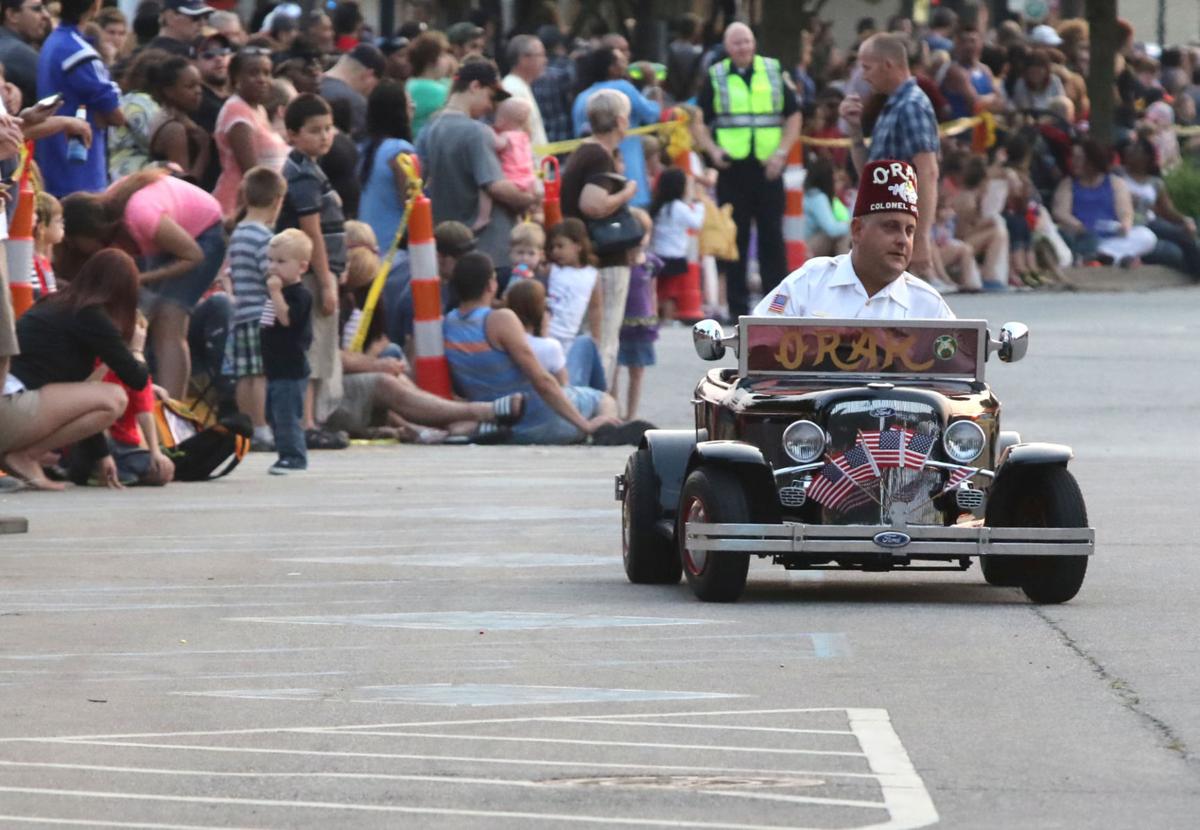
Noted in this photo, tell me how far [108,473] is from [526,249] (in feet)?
15.0

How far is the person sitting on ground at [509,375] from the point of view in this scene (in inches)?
675

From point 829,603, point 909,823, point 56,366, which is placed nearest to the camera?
point 909,823

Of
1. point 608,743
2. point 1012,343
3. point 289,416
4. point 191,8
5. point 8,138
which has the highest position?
point 191,8

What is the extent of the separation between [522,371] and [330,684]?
9325mm

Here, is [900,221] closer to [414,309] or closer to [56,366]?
[56,366]

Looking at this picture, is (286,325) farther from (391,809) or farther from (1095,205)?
(1095,205)

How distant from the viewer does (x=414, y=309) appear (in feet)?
58.2

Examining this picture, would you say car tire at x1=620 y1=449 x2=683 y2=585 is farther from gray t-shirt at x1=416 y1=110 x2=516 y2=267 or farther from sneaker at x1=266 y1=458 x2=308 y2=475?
gray t-shirt at x1=416 y1=110 x2=516 y2=267

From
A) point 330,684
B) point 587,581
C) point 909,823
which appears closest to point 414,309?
point 587,581

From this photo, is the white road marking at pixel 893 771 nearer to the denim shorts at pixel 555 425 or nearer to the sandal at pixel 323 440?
the sandal at pixel 323 440

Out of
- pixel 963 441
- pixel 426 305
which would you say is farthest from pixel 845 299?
pixel 426 305

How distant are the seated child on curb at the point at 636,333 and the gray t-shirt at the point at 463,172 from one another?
2.79 ft

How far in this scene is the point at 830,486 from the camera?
9.57 meters

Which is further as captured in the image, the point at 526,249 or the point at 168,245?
the point at 526,249
